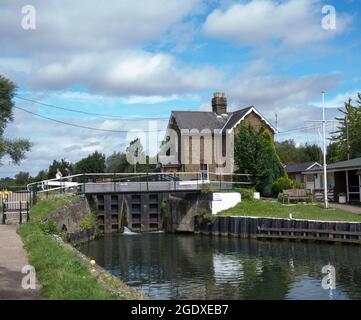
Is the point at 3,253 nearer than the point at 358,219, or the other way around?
the point at 3,253

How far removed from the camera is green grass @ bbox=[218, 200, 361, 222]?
1195 inches

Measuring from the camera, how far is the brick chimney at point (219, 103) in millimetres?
55281

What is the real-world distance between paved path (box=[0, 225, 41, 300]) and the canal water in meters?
4.29

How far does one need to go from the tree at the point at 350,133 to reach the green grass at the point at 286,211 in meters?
27.1

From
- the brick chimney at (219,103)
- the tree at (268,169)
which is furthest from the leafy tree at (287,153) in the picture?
the tree at (268,169)

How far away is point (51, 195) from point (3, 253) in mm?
18455

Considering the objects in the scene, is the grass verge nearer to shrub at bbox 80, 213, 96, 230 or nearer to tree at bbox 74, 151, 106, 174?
shrub at bbox 80, 213, 96, 230

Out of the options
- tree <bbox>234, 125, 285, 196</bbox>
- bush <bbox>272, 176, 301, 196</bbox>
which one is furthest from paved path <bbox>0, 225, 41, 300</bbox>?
tree <bbox>234, 125, 285, 196</bbox>

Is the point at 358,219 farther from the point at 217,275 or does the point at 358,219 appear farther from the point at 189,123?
the point at 189,123

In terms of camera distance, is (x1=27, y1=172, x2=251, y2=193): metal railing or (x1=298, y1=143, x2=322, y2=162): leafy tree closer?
(x1=27, y1=172, x2=251, y2=193): metal railing

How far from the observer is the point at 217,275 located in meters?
20.1

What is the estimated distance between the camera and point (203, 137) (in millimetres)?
51469
